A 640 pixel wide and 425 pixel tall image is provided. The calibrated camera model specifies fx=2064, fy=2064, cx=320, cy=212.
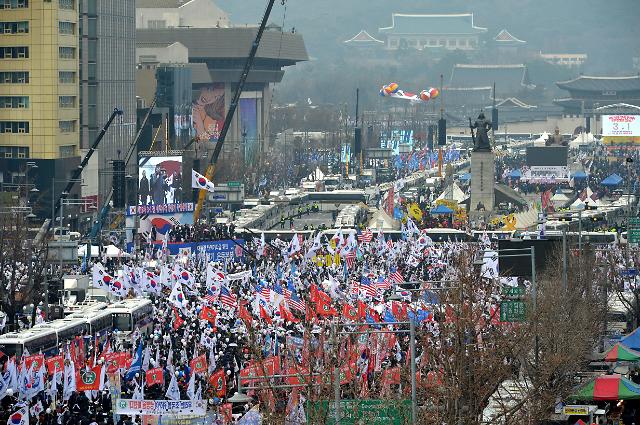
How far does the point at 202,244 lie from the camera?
223ft

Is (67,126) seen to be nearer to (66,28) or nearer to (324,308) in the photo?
(66,28)

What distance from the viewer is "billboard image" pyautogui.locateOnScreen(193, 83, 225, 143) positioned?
139725 mm

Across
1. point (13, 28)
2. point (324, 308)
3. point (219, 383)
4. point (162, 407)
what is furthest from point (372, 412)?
point (13, 28)

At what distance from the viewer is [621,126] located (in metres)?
171

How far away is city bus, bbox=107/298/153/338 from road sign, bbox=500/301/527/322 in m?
9.05

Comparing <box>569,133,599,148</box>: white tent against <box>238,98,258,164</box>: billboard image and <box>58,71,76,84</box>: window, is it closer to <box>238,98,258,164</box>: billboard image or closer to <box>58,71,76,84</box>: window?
<box>238,98,258,164</box>: billboard image

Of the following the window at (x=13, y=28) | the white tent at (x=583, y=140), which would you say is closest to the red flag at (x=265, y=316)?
the window at (x=13, y=28)

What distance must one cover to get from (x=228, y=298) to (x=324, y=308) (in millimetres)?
3597

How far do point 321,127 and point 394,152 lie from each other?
4040 cm

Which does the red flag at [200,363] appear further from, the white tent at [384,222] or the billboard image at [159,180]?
the white tent at [384,222]

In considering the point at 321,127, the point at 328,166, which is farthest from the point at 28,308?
the point at 321,127

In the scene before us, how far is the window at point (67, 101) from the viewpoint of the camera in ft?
298

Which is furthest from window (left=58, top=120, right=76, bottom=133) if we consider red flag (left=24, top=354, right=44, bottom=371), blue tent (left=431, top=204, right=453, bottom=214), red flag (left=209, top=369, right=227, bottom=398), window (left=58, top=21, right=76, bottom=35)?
red flag (left=24, top=354, right=44, bottom=371)

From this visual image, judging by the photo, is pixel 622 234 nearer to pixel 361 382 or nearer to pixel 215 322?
pixel 215 322
